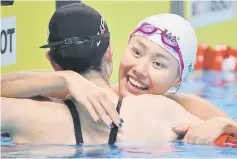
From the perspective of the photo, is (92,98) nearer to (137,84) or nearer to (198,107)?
(137,84)

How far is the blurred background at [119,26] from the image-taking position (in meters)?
4.95

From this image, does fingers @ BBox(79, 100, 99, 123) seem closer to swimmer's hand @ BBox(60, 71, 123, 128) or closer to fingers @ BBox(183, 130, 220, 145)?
swimmer's hand @ BBox(60, 71, 123, 128)

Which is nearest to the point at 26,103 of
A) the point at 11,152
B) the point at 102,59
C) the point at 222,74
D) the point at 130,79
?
the point at 11,152

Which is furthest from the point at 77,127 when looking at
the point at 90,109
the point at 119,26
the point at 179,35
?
the point at 119,26

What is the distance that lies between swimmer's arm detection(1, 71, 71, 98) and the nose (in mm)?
560

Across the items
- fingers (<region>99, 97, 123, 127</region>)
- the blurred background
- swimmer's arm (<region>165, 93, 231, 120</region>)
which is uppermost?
fingers (<region>99, 97, 123, 127</region>)

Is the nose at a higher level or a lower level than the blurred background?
higher

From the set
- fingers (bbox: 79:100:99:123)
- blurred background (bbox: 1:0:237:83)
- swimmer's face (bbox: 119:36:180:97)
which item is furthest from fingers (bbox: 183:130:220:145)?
blurred background (bbox: 1:0:237:83)

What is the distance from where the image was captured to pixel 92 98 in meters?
2.83

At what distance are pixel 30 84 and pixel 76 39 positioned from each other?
11.2 inches

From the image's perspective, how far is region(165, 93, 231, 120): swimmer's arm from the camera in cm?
363

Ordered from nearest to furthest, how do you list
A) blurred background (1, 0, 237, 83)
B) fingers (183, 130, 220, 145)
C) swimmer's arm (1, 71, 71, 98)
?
swimmer's arm (1, 71, 71, 98)
fingers (183, 130, 220, 145)
blurred background (1, 0, 237, 83)

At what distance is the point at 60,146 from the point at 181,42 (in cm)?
98

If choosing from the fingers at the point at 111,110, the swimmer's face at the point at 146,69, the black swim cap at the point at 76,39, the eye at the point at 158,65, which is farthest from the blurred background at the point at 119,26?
the fingers at the point at 111,110
